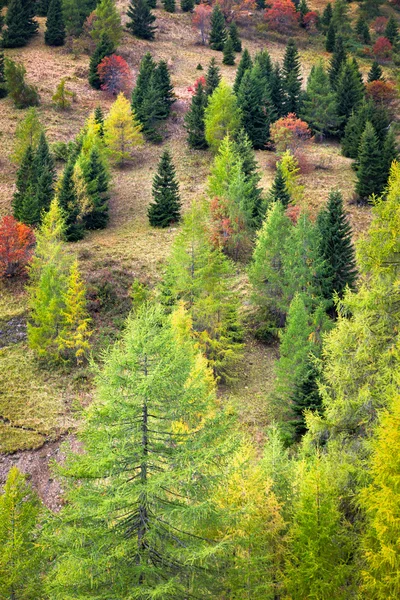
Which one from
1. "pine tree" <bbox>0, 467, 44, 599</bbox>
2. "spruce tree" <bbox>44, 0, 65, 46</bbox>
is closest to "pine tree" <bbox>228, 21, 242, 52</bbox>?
"spruce tree" <bbox>44, 0, 65, 46</bbox>

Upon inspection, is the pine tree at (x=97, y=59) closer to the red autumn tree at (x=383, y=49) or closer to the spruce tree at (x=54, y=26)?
the spruce tree at (x=54, y=26)

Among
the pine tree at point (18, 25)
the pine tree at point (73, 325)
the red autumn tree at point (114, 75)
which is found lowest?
the pine tree at point (73, 325)

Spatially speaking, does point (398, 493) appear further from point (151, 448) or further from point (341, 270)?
point (341, 270)

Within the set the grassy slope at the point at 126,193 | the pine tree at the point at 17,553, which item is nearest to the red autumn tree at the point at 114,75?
the grassy slope at the point at 126,193

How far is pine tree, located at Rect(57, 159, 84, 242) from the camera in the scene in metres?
45.4

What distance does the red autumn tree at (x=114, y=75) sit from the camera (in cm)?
7388

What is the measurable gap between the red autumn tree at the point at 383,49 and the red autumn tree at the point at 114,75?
4498cm

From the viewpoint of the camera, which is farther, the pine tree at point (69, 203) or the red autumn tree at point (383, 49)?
the red autumn tree at point (383, 49)

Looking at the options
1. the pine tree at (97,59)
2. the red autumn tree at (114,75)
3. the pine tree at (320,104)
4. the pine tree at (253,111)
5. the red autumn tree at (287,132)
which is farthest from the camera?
the pine tree at (97,59)

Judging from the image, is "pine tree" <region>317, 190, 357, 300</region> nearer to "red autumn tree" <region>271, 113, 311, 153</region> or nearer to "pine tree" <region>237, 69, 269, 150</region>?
"red autumn tree" <region>271, 113, 311, 153</region>

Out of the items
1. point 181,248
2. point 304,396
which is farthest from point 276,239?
point 304,396

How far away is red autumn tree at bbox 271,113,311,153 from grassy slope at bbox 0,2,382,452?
230 centimetres

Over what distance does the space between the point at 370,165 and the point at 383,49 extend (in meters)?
55.7

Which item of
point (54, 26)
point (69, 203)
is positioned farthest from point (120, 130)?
point (54, 26)
